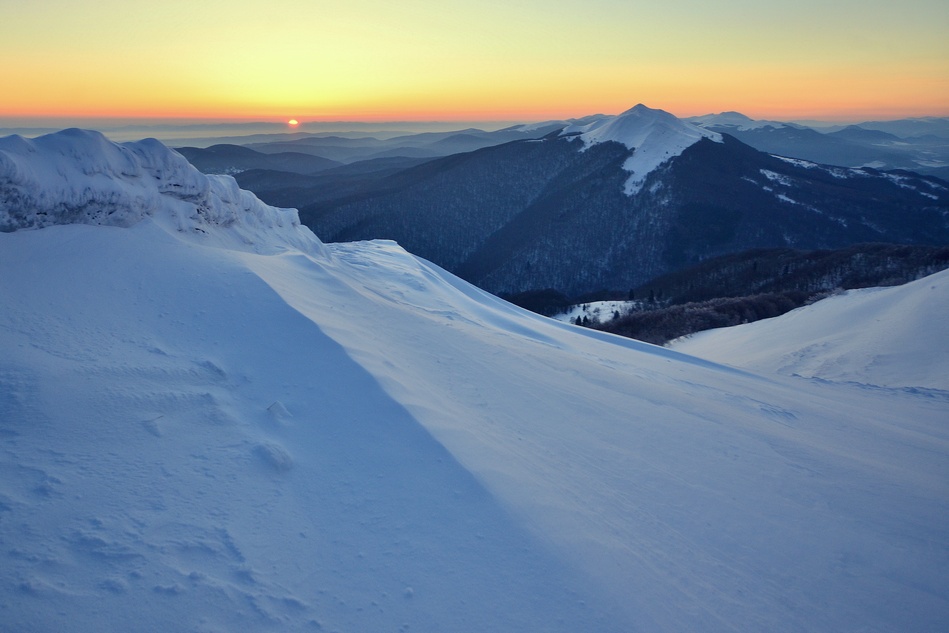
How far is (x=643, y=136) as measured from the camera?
169 metres

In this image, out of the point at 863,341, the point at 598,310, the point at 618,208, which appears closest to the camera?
the point at 863,341

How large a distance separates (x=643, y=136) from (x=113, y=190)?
179 metres

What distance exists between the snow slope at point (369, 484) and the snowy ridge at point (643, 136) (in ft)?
477

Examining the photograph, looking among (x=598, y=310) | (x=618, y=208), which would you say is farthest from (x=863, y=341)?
(x=618, y=208)

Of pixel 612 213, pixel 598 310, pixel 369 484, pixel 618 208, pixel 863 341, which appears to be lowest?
pixel 598 310

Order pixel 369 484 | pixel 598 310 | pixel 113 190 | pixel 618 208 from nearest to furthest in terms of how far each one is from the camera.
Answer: pixel 369 484, pixel 113 190, pixel 598 310, pixel 618 208

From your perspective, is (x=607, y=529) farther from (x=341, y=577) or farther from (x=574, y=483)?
(x=341, y=577)

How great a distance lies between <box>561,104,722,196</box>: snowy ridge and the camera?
502 ft

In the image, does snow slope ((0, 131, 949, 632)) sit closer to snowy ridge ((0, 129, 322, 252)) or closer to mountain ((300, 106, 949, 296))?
snowy ridge ((0, 129, 322, 252))

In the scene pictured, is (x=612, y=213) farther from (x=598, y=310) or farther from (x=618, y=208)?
(x=598, y=310)

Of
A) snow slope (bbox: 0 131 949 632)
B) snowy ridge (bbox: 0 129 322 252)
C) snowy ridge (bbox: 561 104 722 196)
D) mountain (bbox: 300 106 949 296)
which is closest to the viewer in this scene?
snow slope (bbox: 0 131 949 632)

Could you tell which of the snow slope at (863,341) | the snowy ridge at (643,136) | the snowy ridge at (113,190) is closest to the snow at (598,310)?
the snow slope at (863,341)

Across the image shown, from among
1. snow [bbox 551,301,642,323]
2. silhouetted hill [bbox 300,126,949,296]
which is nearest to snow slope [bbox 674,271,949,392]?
Answer: snow [bbox 551,301,642,323]

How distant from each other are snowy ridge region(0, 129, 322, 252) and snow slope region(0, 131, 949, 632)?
1.47 ft
